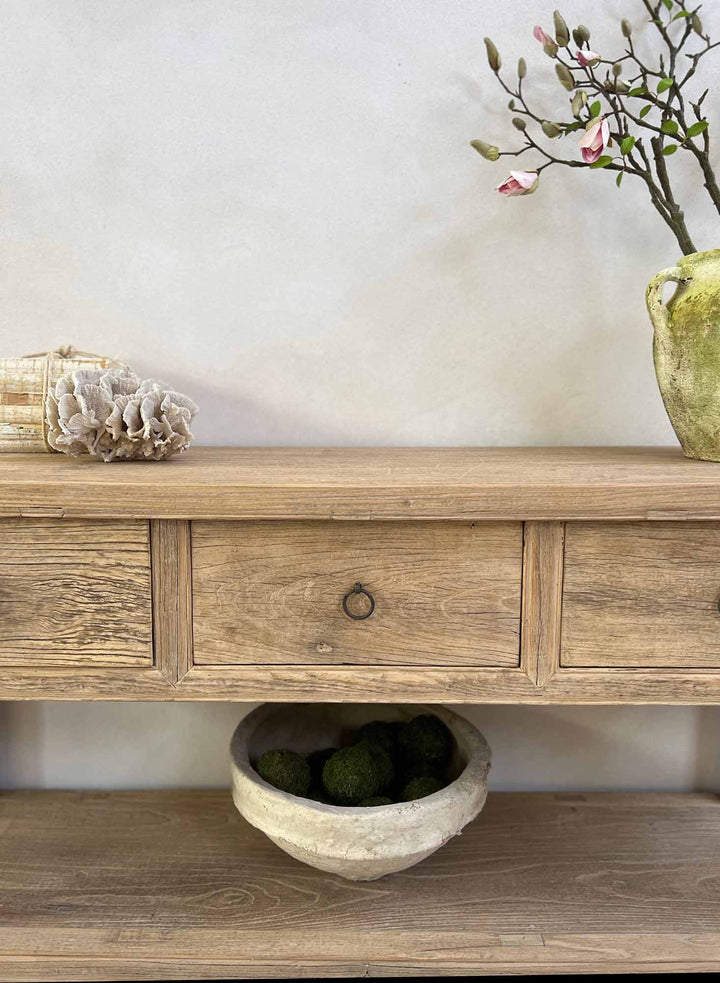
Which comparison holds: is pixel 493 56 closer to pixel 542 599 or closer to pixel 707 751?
pixel 542 599

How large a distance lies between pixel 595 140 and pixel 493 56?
21cm

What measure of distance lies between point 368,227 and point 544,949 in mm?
914

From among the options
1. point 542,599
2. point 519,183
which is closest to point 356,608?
point 542,599

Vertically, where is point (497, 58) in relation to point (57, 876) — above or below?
above

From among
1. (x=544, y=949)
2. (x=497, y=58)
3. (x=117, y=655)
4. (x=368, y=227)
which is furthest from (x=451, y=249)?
(x=544, y=949)

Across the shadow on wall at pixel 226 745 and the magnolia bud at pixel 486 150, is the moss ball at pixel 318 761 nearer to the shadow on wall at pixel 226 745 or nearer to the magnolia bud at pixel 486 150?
the shadow on wall at pixel 226 745

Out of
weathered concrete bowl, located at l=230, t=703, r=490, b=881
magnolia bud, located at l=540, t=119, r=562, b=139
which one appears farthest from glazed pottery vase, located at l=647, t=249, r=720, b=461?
weathered concrete bowl, located at l=230, t=703, r=490, b=881

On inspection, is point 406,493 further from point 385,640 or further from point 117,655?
point 117,655

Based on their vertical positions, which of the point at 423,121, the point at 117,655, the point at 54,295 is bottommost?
the point at 117,655

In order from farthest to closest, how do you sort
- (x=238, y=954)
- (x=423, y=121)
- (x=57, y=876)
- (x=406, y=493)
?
(x=423, y=121) < (x=57, y=876) < (x=238, y=954) < (x=406, y=493)

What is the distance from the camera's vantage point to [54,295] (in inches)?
41.2

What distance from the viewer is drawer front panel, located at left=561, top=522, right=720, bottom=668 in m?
0.71

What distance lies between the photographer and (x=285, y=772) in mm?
879

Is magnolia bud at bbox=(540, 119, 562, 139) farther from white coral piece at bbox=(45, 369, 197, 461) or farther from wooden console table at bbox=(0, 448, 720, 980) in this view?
white coral piece at bbox=(45, 369, 197, 461)
